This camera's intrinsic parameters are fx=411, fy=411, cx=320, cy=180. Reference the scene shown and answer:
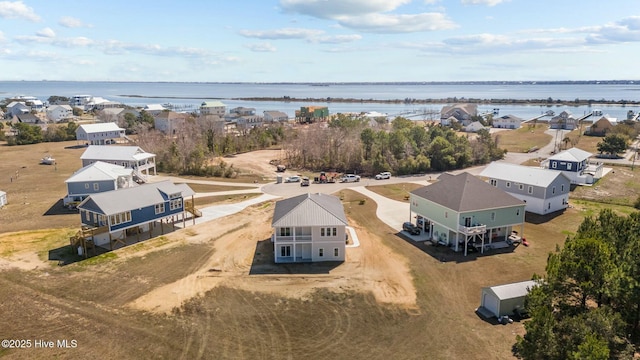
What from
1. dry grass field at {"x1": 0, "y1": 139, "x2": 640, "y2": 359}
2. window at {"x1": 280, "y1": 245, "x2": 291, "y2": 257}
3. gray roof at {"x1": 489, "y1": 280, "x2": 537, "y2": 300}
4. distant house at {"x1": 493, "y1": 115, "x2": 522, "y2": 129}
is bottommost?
dry grass field at {"x1": 0, "y1": 139, "x2": 640, "y2": 359}

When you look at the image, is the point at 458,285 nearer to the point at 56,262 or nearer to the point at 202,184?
the point at 56,262

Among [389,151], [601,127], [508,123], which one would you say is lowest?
[389,151]

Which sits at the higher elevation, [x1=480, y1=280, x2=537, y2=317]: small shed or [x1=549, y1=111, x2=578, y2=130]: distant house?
[x1=549, y1=111, x2=578, y2=130]: distant house

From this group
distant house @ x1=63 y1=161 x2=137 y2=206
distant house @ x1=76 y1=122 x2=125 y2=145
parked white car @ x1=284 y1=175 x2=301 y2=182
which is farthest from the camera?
distant house @ x1=76 y1=122 x2=125 y2=145

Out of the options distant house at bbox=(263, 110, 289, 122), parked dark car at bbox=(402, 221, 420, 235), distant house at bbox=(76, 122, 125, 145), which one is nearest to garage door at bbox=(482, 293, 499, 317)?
parked dark car at bbox=(402, 221, 420, 235)

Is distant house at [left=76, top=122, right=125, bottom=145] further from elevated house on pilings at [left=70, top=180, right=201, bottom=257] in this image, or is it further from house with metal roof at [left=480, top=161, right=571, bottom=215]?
house with metal roof at [left=480, top=161, right=571, bottom=215]

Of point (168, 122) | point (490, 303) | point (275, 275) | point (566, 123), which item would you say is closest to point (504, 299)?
point (490, 303)

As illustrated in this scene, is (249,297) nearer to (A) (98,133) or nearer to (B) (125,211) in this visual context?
(B) (125,211)

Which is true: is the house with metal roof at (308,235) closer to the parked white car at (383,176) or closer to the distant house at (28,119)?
the parked white car at (383,176)
